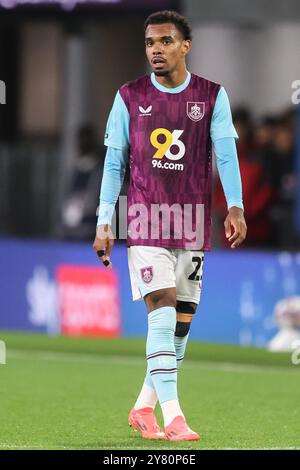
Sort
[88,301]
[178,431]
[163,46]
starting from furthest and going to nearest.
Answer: [88,301] < [163,46] < [178,431]

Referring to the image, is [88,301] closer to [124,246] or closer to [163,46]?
[124,246]

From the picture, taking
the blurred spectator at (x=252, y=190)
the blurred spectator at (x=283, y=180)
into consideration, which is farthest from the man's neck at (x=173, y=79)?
the blurred spectator at (x=283, y=180)

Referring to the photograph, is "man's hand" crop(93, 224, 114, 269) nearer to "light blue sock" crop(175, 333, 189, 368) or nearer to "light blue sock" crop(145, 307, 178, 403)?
"light blue sock" crop(145, 307, 178, 403)

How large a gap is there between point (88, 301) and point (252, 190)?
2.15 metres

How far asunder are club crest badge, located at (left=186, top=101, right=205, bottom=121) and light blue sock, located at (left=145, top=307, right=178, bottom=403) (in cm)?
105

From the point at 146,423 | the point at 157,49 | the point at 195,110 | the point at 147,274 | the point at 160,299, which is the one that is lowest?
the point at 146,423

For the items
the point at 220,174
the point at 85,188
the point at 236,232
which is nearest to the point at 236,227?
the point at 236,232

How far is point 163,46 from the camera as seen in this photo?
9078 millimetres

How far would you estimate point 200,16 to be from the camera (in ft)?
56.0

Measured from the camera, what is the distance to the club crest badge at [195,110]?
29.9ft

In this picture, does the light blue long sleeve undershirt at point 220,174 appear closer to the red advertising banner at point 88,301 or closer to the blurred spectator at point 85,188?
the red advertising banner at point 88,301

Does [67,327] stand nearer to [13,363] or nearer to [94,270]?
[94,270]

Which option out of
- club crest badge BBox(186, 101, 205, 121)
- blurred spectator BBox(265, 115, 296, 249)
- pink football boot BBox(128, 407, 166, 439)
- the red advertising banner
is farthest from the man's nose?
the red advertising banner
